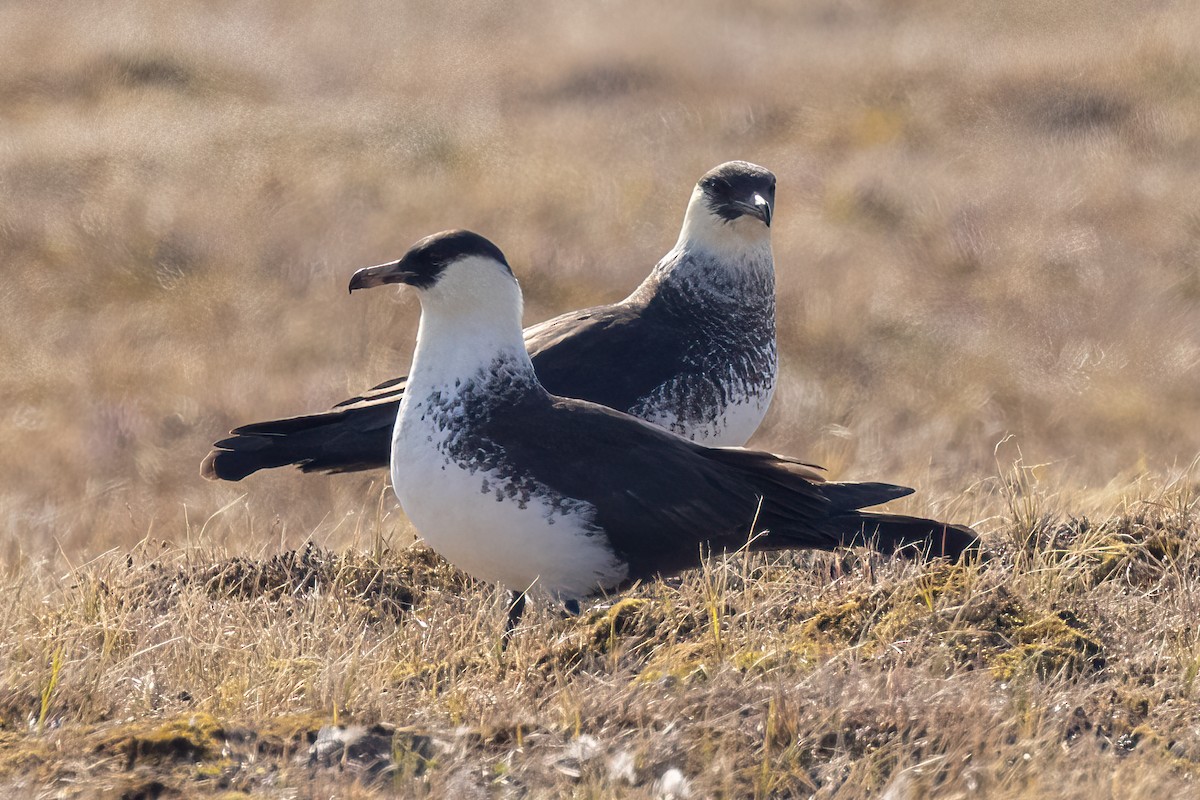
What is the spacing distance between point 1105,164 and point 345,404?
1026cm

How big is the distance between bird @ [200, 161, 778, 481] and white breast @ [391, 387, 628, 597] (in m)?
0.86

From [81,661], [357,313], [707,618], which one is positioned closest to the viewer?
[81,661]

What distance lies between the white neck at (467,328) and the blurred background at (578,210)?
1423 mm

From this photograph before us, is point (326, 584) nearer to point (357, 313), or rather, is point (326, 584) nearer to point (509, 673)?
point (509, 673)

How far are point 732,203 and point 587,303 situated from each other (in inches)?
229

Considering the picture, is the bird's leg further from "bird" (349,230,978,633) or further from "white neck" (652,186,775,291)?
"white neck" (652,186,775,291)

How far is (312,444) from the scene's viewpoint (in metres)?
5.41

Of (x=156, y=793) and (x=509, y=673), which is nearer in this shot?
(x=156, y=793)

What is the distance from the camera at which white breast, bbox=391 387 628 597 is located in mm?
4453

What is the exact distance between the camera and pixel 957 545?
4758 mm

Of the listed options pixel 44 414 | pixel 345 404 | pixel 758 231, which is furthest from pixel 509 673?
pixel 44 414

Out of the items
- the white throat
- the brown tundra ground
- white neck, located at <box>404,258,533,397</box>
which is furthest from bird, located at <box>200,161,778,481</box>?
white neck, located at <box>404,258,533,397</box>

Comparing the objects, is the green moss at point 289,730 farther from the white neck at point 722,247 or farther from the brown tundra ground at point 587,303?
the white neck at point 722,247

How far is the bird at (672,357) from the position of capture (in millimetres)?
5410
